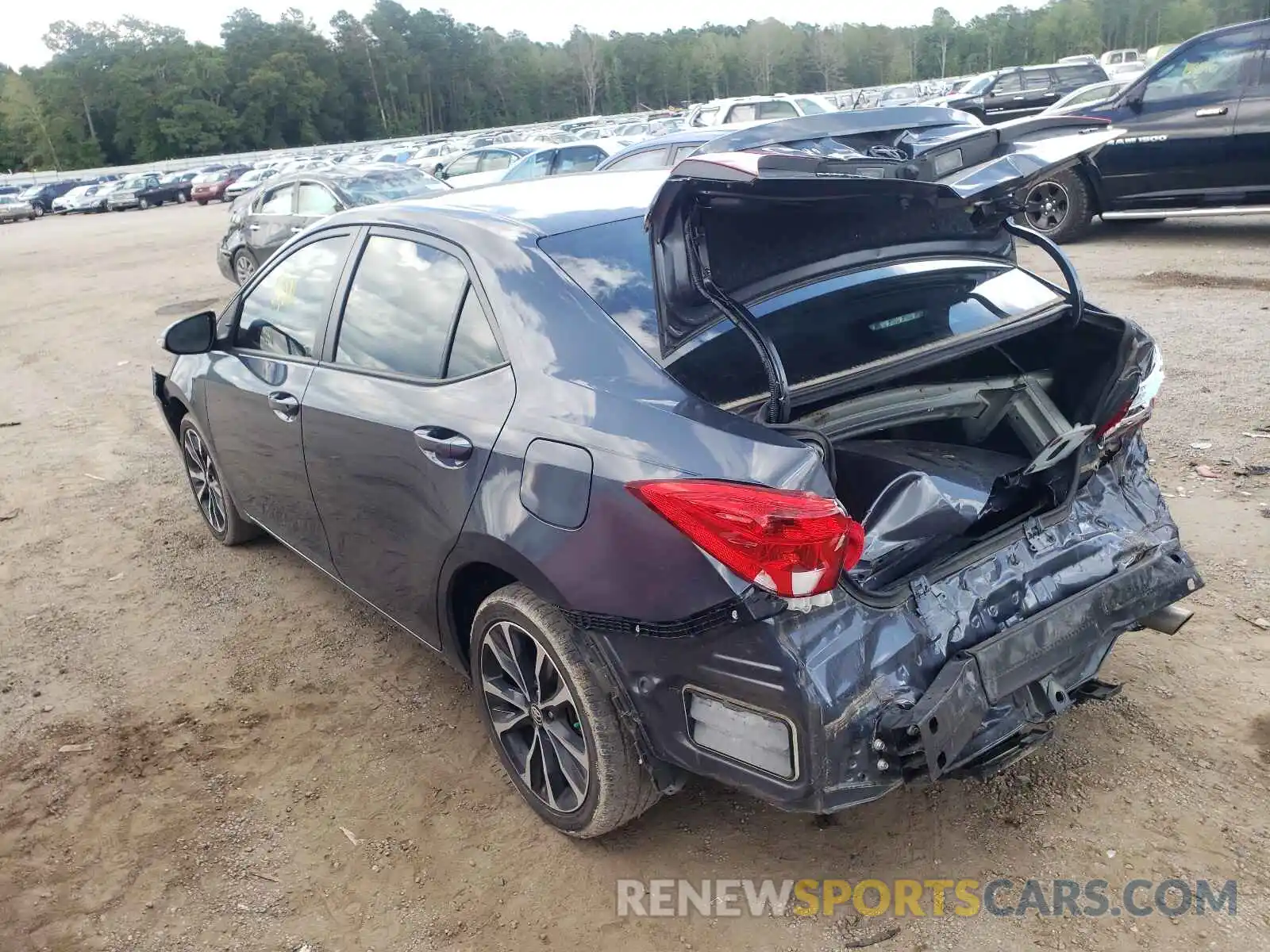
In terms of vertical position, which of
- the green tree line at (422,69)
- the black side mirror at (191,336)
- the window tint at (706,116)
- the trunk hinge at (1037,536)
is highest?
the green tree line at (422,69)

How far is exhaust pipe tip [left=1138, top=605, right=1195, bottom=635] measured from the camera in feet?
9.43

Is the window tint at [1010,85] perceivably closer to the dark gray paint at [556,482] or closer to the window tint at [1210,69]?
the window tint at [1210,69]

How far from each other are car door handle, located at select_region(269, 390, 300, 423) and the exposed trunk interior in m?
1.93

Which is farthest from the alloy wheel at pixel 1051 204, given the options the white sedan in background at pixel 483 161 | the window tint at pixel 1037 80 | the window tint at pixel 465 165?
the window tint at pixel 1037 80

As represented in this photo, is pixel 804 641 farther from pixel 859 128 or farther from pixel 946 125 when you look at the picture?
pixel 946 125

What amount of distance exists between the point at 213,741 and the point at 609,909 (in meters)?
1.70

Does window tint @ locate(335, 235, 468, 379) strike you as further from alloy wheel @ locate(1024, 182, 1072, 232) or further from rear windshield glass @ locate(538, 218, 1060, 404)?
alloy wheel @ locate(1024, 182, 1072, 232)

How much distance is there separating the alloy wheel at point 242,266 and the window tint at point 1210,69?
34.3 ft

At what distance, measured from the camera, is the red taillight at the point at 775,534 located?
2100 mm

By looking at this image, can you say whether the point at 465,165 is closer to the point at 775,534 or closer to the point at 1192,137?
the point at 1192,137

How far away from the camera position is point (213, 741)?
3.48 m

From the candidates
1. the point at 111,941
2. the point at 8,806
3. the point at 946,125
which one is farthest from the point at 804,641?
the point at 8,806

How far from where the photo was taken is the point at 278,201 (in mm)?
12508

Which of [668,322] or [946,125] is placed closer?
[668,322]
